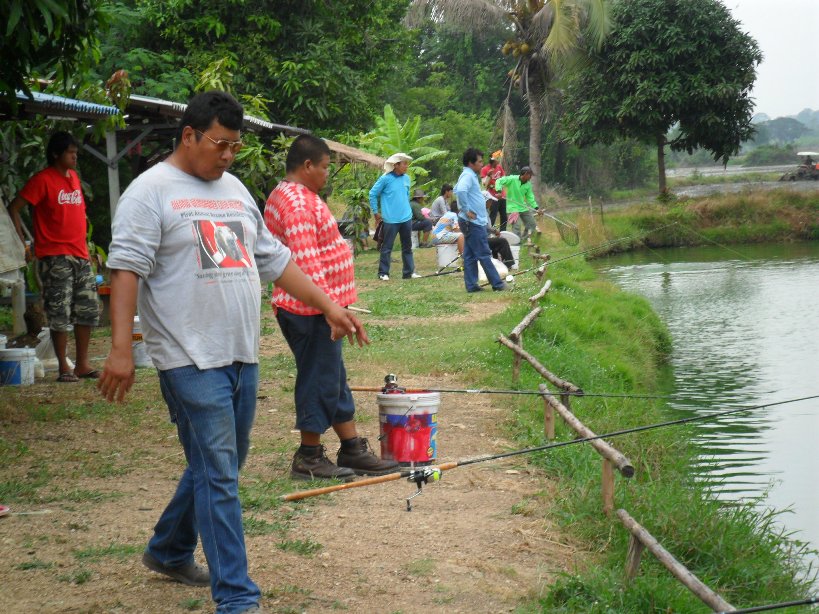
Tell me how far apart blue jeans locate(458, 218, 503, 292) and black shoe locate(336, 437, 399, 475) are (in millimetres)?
7979

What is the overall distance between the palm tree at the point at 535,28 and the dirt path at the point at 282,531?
2382 cm

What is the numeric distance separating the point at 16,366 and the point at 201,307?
4.99 meters

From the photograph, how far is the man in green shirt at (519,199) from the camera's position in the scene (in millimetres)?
20188

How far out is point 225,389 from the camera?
12.2 ft

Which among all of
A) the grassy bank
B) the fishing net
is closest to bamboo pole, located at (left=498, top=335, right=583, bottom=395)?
the grassy bank

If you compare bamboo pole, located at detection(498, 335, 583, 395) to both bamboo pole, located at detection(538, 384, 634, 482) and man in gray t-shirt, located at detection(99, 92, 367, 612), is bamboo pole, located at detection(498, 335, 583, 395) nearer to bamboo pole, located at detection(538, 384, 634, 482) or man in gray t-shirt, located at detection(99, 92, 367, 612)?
bamboo pole, located at detection(538, 384, 634, 482)

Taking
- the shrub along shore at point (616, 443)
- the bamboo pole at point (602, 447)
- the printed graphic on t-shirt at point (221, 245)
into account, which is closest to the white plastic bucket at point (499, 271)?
the shrub along shore at point (616, 443)

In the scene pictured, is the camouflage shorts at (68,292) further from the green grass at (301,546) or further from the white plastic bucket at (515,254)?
A: the white plastic bucket at (515,254)

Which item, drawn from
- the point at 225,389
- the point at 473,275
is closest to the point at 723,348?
the point at 473,275

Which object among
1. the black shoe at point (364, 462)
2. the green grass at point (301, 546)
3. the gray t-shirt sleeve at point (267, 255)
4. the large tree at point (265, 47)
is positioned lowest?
the green grass at point (301, 546)

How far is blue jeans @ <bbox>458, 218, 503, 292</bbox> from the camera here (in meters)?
13.7

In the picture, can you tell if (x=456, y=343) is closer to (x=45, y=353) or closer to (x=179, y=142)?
(x=45, y=353)

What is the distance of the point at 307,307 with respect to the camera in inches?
216

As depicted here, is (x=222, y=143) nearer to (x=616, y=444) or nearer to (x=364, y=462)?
(x=364, y=462)
